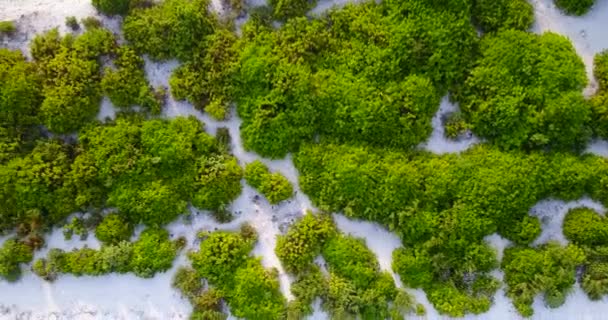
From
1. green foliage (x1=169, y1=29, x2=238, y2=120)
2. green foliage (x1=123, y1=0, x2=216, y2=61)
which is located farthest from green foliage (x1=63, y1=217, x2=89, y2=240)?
green foliage (x1=123, y1=0, x2=216, y2=61)

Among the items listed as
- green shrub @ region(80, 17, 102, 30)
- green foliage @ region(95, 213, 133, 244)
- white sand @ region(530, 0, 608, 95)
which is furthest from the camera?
white sand @ region(530, 0, 608, 95)

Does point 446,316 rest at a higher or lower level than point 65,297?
higher

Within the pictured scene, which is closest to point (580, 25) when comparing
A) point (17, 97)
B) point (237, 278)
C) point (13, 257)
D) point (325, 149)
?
point (325, 149)

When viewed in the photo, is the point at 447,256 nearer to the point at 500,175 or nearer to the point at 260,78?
the point at 500,175

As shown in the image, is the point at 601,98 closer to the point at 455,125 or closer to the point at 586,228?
the point at 586,228

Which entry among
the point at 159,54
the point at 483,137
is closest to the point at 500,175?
A: the point at 483,137

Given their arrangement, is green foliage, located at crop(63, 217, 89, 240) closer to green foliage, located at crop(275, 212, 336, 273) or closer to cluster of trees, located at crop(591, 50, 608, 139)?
green foliage, located at crop(275, 212, 336, 273)
